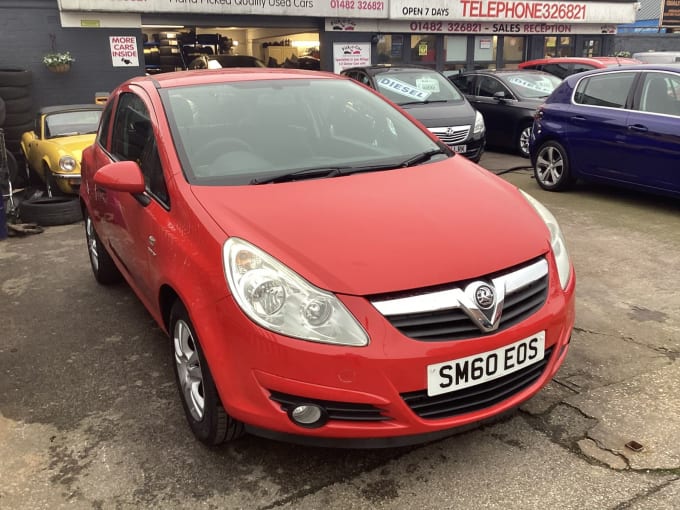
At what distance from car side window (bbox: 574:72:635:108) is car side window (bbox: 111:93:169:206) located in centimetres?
510

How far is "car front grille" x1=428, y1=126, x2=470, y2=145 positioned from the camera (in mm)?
8602

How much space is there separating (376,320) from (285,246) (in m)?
0.47

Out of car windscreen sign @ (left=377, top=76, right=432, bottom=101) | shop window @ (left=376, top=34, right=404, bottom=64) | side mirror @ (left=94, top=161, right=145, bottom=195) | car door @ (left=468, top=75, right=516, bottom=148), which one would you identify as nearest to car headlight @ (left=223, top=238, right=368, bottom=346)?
side mirror @ (left=94, top=161, right=145, bottom=195)

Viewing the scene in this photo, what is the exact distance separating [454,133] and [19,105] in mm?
7713

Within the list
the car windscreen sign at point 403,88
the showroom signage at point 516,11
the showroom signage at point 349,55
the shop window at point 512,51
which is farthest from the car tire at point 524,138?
the shop window at point 512,51

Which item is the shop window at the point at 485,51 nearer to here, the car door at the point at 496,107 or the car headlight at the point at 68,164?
the car door at the point at 496,107

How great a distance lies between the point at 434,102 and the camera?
9.42 meters

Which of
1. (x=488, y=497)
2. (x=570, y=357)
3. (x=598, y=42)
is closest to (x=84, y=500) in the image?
(x=488, y=497)

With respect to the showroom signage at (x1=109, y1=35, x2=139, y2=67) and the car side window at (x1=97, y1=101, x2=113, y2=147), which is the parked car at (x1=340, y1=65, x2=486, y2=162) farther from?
the car side window at (x1=97, y1=101, x2=113, y2=147)

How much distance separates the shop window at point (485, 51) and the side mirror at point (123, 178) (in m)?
15.9

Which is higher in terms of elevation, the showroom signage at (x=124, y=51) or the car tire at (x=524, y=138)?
the showroom signage at (x=124, y=51)

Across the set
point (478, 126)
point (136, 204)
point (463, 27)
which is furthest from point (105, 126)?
point (463, 27)

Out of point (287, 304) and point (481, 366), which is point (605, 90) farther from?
point (287, 304)

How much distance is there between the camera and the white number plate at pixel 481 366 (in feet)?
7.38
